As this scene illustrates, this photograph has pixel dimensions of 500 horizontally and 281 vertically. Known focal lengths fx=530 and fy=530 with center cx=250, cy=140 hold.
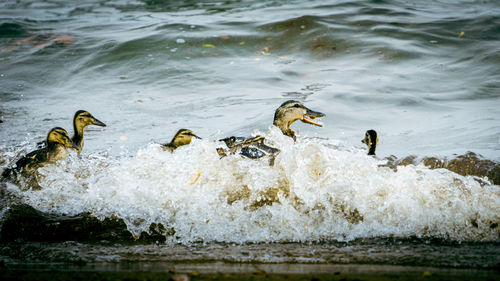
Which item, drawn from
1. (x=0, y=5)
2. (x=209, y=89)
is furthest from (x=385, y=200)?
(x=0, y=5)

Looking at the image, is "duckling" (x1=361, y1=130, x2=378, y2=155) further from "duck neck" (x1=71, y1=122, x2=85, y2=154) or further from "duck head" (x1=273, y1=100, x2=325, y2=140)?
"duck neck" (x1=71, y1=122, x2=85, y2=154)

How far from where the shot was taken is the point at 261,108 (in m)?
Result: 9.16

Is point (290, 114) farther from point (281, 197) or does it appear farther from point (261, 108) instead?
point (261, 108)

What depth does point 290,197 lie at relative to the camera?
16.2 feet

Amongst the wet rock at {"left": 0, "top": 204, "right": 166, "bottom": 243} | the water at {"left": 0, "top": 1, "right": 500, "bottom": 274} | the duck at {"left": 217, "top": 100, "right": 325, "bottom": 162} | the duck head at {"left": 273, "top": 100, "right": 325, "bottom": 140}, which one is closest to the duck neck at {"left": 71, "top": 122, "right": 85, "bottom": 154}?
the water at {"left": 0, "top": 1, "right": 500, "bottom": 274}

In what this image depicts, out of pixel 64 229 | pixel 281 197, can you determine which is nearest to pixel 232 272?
pixel 281 197

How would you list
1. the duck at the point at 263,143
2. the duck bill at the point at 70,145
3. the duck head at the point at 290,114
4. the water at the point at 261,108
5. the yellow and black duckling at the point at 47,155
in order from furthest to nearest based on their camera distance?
the duck head at the point at 290,114 → the duck bill at the point at 70,145 → the yellow and black duckling at the point at 47,155 → the duck at the point at 263,143 → the water at the point at 261,108

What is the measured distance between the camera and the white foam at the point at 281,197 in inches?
175

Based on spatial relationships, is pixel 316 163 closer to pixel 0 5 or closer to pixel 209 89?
pixel 209 89

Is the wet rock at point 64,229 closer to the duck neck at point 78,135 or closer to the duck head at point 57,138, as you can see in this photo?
the duck head at point 57,138

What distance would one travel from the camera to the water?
4660 millimetres

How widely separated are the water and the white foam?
0.02 m

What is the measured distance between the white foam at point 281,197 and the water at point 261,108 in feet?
0.05

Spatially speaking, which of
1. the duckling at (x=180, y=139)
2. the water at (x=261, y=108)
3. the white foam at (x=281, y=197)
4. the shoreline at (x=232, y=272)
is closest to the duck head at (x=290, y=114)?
the water at (x=261, y=108)
